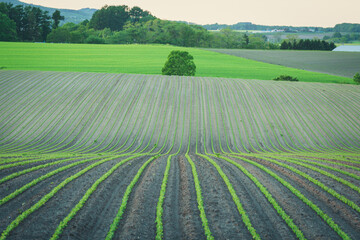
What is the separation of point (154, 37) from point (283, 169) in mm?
111955

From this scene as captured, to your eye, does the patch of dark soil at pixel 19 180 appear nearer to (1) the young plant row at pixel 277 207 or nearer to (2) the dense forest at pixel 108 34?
(1) the young plant row at pixel 277 207

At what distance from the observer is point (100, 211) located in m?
10.0

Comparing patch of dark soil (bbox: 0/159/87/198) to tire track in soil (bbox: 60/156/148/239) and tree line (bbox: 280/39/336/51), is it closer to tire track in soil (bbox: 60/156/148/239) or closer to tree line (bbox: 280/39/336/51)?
tire track in soil (bbox: 60/156/148/239)

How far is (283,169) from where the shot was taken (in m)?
14.1

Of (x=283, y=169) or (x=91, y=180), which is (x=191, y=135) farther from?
(x=91, y=180)

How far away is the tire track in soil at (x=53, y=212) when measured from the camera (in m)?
8.35

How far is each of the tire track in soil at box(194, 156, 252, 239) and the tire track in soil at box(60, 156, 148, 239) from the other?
376 cm

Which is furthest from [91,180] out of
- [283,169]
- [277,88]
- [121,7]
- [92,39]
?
[121,7]

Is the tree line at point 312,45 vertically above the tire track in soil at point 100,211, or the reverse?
the tree line at point 312,45

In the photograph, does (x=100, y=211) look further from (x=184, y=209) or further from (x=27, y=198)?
(x=184, y=209)

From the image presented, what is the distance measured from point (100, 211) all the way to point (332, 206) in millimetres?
9488

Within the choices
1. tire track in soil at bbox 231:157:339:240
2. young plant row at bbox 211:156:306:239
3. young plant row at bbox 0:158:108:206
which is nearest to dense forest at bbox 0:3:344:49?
young plant row at bbox 0:158:108:206

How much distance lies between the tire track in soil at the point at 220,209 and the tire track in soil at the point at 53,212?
5421 mm

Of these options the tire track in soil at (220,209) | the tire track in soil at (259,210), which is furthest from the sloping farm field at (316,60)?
the tire track in soil at (220,209)
